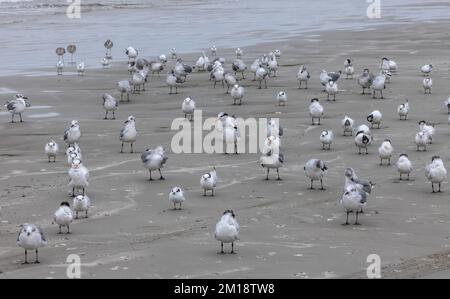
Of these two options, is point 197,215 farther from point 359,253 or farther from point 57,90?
point 57,90

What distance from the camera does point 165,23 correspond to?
64312mm

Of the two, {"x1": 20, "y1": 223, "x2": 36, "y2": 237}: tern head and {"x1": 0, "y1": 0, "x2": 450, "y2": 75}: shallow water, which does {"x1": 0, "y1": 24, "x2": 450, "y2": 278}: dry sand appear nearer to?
{"x1": 20, "y1": 223, "x2": 36, "y2": 237}: tern head

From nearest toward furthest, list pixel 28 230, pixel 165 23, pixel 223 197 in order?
pixel 28 230
pixel 223 197
pixel 165 23

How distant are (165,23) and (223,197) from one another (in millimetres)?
43826

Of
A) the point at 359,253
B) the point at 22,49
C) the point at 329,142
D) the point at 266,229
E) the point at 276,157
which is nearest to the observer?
the point at 359,253

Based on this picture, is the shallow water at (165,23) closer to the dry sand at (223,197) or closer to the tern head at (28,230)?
the dry sand at (223,197)

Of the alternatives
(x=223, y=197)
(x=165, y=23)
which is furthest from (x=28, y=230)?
(x=165, y=23)

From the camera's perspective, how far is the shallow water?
164ft

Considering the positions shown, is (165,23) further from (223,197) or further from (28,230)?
(28,230)

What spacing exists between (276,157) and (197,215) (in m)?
3.70

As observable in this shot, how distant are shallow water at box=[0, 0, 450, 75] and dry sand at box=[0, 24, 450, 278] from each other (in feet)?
39.7

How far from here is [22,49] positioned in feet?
162

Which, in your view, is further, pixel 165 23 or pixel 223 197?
pixel 165 23
